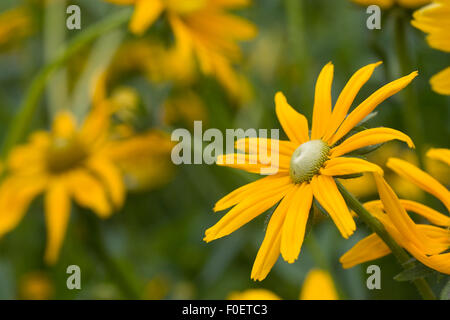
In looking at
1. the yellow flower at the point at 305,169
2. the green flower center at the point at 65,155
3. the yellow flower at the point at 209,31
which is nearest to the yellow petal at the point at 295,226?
the yellow flower at the point at 305,169

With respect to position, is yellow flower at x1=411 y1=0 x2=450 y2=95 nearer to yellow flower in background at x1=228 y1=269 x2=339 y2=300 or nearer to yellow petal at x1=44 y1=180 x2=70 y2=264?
yellow flower in background at x1=228 y1=269 x2=339 y2=300

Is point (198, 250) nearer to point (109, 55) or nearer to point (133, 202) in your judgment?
point (133, 202)

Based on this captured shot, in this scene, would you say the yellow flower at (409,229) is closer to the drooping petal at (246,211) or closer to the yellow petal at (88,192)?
the drooping petal at (246,211)

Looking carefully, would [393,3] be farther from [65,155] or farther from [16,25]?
[16,25]

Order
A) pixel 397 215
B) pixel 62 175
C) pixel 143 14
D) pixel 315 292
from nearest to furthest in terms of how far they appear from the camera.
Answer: pixel 397 215 → pixel 315 292 → pixel 143 14 → pixel 62 175

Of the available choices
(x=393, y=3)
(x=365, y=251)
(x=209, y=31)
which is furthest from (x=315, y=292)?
(x=209, y=31)

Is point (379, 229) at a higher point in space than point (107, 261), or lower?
lower

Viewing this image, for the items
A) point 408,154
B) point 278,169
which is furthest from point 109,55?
point 278,169

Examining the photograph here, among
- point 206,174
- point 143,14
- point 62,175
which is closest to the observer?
point 143,14
